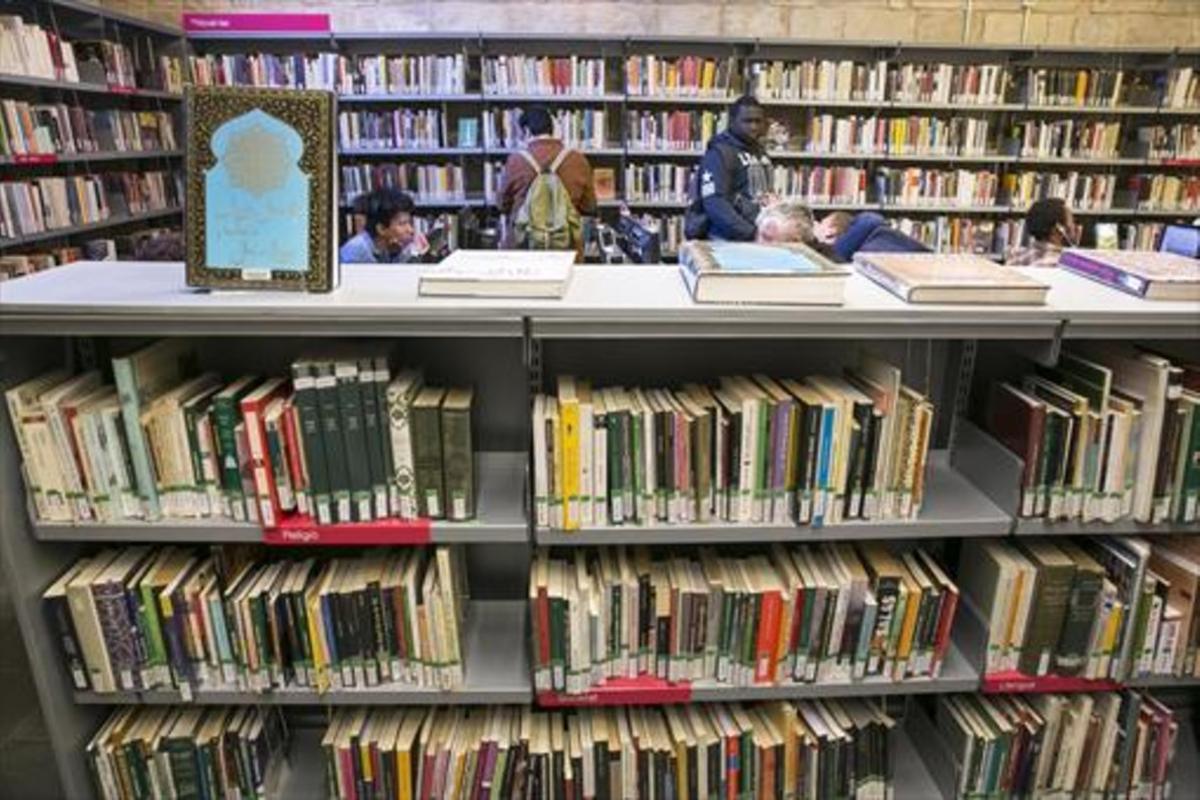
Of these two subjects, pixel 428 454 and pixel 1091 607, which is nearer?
pixel 428 454

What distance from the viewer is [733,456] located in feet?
5.20

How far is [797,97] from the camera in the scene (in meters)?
5.86

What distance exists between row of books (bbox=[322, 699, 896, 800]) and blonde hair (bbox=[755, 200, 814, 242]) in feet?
6.70

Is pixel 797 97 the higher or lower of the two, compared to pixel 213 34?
lower

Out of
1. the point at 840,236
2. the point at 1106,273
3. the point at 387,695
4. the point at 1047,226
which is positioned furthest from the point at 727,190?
the point at 387,695

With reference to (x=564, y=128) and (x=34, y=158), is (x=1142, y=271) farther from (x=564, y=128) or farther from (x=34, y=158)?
(x=34, y=158)

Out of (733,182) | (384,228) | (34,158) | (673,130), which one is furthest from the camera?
(673,130)

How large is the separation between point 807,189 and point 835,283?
4.96 m

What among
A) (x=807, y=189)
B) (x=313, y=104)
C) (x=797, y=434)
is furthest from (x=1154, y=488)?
(x=807, y=189)

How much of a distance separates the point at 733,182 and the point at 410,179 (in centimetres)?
280

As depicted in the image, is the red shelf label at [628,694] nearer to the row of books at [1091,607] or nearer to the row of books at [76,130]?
the row of books at [1091,607]

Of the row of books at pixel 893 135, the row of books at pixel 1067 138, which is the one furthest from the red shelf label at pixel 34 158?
the row of books at pixel 1067 138

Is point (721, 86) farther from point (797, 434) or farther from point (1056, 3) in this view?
point (797, 434)

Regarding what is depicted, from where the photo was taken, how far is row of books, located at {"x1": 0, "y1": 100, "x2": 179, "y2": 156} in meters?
4.05
